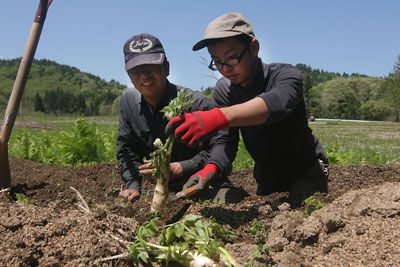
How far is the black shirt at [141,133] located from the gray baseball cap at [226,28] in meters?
0.86

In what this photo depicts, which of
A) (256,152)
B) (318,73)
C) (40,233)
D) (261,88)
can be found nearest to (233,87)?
(261,88)

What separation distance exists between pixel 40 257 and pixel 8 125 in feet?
8.75

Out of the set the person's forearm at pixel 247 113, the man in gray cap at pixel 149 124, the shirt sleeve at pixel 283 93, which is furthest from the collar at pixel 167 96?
the person's forearm at pixel 247 113

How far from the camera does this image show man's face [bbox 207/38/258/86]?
3.30 meters

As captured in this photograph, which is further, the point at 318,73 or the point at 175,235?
the point at 318,73

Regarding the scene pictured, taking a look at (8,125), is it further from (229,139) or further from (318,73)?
(318,73)

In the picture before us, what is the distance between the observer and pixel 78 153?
9.06 meters

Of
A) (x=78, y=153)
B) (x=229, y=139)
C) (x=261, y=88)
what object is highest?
(x=261, y=88)

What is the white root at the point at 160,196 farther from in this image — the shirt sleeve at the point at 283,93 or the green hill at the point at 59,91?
the green hill at the point at 59,91

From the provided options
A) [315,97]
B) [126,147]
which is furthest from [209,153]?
[315,97]

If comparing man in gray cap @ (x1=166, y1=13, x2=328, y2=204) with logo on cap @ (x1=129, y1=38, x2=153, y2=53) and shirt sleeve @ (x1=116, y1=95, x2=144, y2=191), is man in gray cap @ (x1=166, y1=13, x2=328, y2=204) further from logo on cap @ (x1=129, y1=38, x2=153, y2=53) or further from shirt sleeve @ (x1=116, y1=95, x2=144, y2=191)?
shirt sleeve @ (x1=116, y1=95, x2=144, y2=191)

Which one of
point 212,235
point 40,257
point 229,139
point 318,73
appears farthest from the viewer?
point 318,73

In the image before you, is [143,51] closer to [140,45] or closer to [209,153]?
[140,45]

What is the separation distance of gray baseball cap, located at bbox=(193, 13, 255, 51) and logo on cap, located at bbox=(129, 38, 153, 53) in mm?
657
